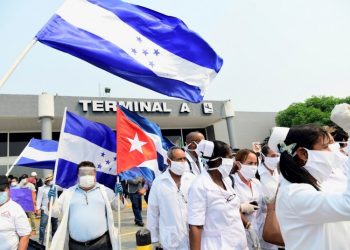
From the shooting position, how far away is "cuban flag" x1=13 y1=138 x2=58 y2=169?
676 centimetres

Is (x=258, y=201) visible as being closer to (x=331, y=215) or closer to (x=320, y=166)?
(x=320, y=166)

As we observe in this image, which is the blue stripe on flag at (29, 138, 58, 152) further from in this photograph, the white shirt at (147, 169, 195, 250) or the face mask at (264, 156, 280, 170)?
the face mask at (264, 156, 280, 170)

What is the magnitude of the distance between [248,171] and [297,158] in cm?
218

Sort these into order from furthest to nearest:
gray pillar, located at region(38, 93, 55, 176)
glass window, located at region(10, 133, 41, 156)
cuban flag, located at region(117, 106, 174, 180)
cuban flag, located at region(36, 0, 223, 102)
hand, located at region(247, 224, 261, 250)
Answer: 1. glass window, located at region(10, 133, 41, 156)
2. gray pillar, located at region(38, 93, 55, 176)
3. cuban flag, located at region(117, 106, 174, 180)
4. cuban flag, located at region(36, 0, 223, 102)
5. hand, located at region(247, 224, 261, 250)

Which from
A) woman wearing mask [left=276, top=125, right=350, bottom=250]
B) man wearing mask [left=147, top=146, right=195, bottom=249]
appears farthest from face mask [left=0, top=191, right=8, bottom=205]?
woman wearing mask [left=276, top=125, right=350, bottom=250]

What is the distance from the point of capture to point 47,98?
16.7 metres

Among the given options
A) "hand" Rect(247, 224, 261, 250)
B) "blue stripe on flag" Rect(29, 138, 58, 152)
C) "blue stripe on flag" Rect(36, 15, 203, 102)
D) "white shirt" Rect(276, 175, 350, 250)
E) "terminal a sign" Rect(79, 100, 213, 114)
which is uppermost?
"terminal a sign" Rect(79, 100, 213, 114)

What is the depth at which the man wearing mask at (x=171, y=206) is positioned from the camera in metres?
A: 3.85

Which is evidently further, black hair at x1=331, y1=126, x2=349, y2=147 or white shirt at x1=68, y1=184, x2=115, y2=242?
white shirt at x1=68, y1=184, x2=115, y2=242

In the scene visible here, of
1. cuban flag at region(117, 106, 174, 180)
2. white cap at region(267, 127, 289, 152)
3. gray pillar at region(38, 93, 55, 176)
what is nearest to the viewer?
white cap at region(267, 127, 289, 152)

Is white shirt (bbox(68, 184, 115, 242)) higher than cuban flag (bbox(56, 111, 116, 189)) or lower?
lower

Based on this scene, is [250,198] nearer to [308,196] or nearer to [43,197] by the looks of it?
[308,196]

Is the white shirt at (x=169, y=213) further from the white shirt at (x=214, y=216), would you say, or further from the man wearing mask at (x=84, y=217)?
the white shirt at (x=214, y=216)

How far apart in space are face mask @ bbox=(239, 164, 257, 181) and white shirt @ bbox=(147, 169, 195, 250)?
24.9 inches
